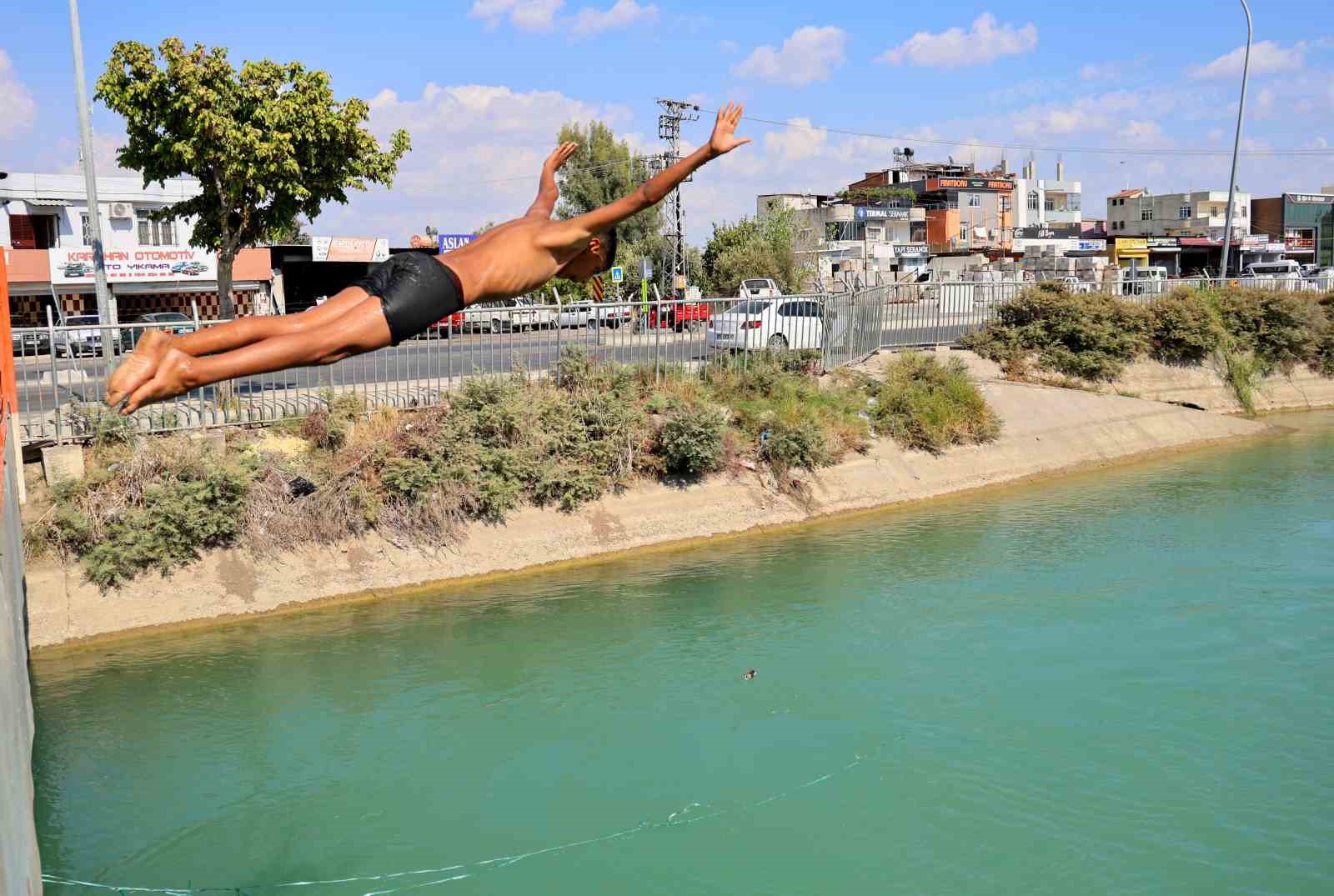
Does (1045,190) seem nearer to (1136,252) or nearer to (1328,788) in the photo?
(1136,252)

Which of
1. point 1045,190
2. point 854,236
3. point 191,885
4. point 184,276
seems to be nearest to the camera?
point 191,885

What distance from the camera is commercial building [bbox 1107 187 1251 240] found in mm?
82000

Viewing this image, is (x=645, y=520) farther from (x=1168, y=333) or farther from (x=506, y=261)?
(x=1168, y=333)

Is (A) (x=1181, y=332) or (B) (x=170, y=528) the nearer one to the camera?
(B) (x=170, y=528)

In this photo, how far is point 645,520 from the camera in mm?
17156

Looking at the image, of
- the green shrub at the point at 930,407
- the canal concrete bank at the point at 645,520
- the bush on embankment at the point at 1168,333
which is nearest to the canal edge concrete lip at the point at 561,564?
the canal concrete bank at the point at 645,520

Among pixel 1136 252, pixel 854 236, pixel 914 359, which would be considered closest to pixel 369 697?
pixel 914 359

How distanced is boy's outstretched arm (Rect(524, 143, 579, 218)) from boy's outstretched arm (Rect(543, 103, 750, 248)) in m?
0.34

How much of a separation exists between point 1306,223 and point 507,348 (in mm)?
83049

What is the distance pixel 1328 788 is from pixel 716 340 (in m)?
13.0

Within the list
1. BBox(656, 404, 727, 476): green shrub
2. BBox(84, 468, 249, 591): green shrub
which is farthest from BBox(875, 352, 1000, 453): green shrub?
BBox(84, 468, 249, 591): green shrub

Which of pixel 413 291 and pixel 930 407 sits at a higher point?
pixel 413 291

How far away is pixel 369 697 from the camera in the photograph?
458 inches

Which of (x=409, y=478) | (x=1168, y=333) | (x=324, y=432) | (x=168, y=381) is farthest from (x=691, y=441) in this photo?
(x=1168, y=333)
